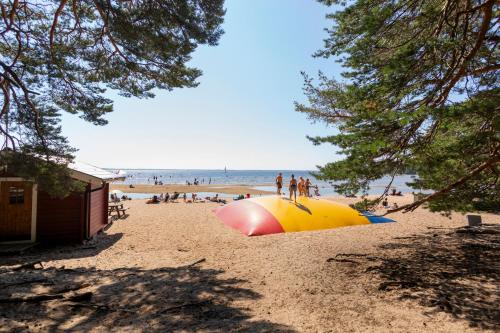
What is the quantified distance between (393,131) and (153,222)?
1449cm

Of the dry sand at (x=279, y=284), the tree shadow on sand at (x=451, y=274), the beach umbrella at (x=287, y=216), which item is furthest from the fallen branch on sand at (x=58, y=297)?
the beach umbrella at (x=287, y=216)

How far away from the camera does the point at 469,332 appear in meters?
4.29

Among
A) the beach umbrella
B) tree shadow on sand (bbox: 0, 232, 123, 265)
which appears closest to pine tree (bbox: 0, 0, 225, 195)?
tree shadow on sand (bbox: 0, 232, 123, 265)

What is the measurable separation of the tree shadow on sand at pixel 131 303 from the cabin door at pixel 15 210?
210 inches

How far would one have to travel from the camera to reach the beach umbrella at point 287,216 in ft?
42.6

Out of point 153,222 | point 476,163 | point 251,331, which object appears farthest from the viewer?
point 153,222

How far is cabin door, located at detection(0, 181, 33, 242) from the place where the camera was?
1126 centimetres

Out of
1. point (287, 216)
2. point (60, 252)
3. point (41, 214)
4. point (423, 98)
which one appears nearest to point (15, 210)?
point (41, 214)

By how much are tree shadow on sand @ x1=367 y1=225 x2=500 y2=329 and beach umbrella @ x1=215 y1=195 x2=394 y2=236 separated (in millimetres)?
3186

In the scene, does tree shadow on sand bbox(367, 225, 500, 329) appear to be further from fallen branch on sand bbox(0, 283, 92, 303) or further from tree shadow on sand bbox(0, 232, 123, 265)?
tree shadow on sand bbox(0, 232, 123, 265)

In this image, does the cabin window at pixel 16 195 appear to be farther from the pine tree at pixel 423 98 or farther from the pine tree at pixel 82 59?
the pine tree at pixel 423 98

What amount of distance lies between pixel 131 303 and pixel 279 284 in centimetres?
302

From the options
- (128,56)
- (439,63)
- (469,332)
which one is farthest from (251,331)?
(128,56)

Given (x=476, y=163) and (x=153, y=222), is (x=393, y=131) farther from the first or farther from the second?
(x=153, y=222)
